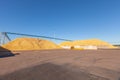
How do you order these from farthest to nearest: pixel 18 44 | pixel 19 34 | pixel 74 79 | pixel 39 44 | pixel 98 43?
pixel 98 43 < pixel 19 34 < pixel 39 44 < pixel 18 44 < pixel 74 79

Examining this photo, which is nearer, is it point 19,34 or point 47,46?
point 47,46

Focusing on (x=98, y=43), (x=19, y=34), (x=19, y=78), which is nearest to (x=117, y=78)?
(x=19, y=78)

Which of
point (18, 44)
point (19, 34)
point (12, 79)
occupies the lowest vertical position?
point (12, 79)

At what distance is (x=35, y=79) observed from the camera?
18.2ft

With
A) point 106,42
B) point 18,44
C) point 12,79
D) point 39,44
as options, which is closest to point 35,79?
point 12,79

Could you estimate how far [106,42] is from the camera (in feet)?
239

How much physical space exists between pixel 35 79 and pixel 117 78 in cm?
357

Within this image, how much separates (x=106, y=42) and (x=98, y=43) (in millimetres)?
6545

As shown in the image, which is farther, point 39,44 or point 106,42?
point 106,42

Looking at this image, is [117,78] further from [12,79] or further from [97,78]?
[12,79]

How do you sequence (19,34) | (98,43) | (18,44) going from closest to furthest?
(18,44)
(19,34)
(98,43)

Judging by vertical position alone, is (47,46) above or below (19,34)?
below

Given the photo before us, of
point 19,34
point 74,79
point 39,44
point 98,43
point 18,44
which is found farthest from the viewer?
point 98,43

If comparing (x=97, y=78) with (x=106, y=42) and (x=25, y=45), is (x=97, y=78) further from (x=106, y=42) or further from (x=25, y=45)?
A: (x=106, y=42)
